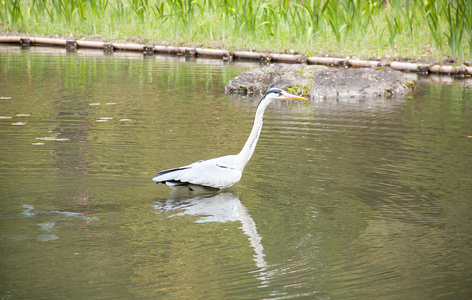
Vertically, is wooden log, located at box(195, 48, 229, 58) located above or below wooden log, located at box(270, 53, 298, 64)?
above

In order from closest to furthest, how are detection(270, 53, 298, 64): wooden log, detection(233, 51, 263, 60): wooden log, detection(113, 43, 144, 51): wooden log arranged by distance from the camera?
detection(270, 53, 298, 64): wooden log, detection(233, 51, 263, 60): wooden log, detection(113, 43, 144, 51): wooden log

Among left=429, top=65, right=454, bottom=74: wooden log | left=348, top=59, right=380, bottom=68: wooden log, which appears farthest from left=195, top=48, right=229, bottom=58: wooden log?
left=429, top=65, right=454, bottom=74: wooden log

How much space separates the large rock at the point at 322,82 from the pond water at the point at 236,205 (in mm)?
1894

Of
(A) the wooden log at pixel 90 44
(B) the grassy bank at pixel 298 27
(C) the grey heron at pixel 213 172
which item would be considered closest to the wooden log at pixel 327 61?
(B) the grassy bank at pixel 298 27

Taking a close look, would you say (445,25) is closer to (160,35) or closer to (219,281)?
(160,35)

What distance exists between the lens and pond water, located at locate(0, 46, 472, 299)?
3.97 meters

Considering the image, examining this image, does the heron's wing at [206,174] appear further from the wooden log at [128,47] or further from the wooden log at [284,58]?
the wooden log at [128,47]

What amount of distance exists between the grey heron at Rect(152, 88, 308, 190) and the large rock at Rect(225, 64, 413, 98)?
6.60m

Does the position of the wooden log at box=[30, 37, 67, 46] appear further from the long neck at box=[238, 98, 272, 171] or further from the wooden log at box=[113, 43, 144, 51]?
the long neck at box=[238, 98, 272, 171]

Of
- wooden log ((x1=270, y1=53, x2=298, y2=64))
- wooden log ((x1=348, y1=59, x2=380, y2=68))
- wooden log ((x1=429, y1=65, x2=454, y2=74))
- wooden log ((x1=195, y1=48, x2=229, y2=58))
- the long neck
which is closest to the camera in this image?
the long neck

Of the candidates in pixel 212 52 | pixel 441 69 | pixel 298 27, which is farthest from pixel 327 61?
pixel 212 52

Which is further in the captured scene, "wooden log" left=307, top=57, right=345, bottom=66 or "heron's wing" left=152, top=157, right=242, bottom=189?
"wooden log" left=307, top=57, right=345, bottom=66

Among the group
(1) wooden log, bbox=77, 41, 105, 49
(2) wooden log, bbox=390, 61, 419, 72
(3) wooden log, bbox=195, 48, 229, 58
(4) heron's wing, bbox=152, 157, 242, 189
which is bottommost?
(4) heron's wing, bbox=152, 157, 242, 189

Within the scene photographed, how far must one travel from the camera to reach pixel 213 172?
592 centimetres
